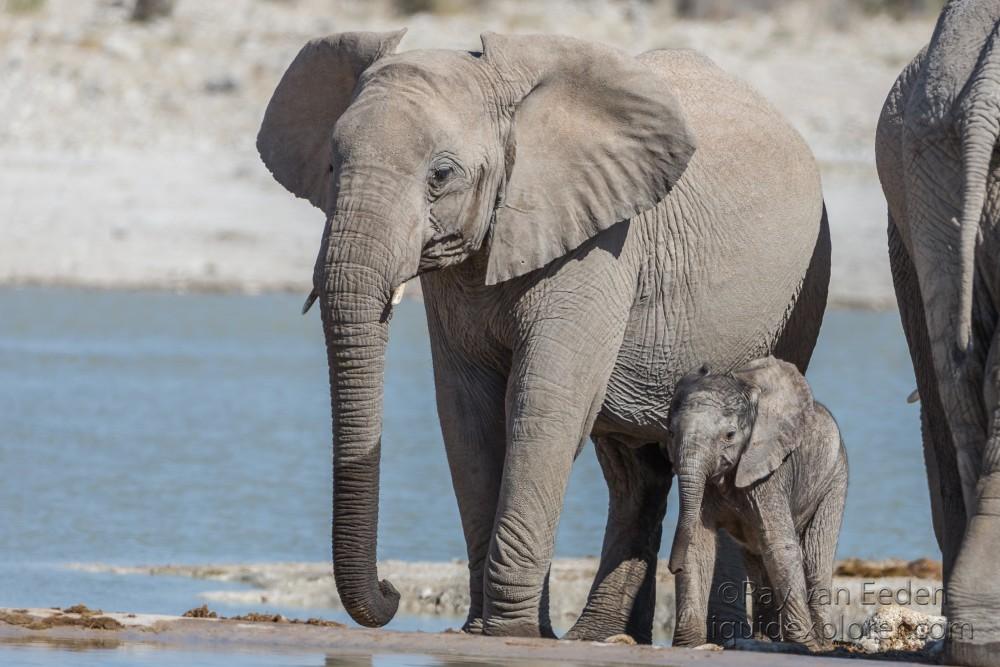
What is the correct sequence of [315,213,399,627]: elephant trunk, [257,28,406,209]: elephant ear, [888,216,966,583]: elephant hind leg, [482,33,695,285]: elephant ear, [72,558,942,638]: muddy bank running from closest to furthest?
[315,213,399,627]: elephant trunk → [482,33,695,285]: elephant ear → [257,28,406,209]: elephant ear → [888,216,966,583]: elephant hind leg → [72,558,942,638]: muddy bank

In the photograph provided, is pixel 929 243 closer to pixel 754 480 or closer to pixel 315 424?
pixel 754 480

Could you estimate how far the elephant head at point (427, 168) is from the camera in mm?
6316

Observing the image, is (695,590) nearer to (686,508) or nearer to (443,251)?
(686,508)

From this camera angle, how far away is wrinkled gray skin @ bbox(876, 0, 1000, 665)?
6.35 metres

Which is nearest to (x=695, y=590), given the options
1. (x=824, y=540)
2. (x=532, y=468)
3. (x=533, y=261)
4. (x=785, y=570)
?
(x=785, y=570)

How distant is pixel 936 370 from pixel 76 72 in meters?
20.2

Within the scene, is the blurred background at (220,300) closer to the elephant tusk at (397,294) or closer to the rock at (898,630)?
the rock at (898,630)

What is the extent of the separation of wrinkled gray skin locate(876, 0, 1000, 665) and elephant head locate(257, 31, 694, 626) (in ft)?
2.36

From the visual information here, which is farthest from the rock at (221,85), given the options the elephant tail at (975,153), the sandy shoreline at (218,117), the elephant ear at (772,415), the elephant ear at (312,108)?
the elephant tail at (975,153)

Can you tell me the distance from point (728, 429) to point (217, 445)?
7748 mm

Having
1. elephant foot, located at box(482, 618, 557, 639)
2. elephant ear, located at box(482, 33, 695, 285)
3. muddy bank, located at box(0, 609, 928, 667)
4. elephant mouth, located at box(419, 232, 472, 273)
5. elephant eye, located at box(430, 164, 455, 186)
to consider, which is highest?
elephant ear, located at box(482, 33, 695, 285)

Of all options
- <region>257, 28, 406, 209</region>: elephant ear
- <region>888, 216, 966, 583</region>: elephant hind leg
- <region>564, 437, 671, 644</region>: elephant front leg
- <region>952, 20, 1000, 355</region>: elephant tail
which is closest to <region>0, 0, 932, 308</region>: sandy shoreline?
<region>564, 437, 671, 644</region>: elephant front leg

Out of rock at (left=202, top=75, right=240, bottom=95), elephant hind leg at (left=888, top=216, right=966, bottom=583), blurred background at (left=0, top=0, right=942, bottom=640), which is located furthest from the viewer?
rock at (left=202, top=75, right=240, bottom=95)

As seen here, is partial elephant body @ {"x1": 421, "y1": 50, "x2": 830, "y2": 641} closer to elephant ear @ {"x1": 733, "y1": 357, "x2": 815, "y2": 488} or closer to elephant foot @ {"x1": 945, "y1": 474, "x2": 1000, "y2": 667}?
elephant ear @ {"x1": 733, "y1": 357, "x2": 815, "y2": 488}
